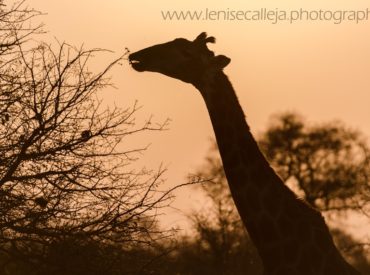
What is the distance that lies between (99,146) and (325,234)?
9.59 feet

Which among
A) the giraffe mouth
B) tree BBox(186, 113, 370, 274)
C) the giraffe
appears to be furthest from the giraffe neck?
tree BBox(186, 113, 370, 274)

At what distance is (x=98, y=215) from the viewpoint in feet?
35.1

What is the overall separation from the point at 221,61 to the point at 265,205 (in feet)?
5.63

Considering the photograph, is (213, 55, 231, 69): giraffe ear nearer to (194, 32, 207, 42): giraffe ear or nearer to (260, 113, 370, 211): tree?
(194, 32, 207, 42): giraffe ear

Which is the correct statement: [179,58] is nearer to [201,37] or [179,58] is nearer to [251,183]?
[201,37]

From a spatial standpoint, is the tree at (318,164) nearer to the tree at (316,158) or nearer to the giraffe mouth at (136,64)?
the tree at (316,158)

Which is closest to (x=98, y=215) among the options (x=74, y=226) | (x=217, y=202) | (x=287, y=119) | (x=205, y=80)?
(x=74, y=226)

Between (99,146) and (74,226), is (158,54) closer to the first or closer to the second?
(99,146)

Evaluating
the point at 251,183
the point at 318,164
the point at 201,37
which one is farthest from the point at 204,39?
the point at 318,164

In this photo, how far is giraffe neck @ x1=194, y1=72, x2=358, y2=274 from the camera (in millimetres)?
9828

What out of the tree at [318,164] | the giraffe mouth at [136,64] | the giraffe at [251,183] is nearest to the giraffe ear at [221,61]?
the giraffe at [251,183]

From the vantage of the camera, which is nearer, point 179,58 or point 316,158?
point 179,58

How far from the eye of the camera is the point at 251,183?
33.9 feet

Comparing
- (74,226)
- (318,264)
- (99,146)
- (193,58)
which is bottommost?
(318,264)
